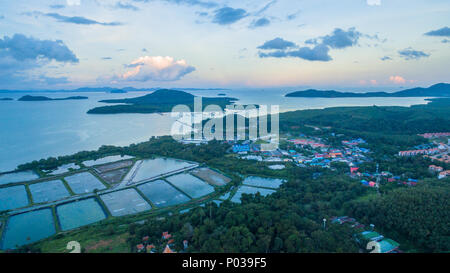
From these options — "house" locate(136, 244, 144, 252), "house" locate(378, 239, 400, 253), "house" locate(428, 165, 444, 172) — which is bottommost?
"house" locate(136, 244, 144, 252)

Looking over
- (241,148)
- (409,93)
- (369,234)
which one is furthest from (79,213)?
(409,93)

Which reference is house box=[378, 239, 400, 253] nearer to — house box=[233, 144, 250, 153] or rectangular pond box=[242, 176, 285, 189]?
rectangular pond box=[242, 176, 285, 189]

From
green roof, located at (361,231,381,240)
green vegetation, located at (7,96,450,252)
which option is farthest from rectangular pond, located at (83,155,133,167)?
green roof, located at (361,231,381,240)

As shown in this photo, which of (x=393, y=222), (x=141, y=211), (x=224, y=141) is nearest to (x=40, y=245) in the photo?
(x=141, y=211)

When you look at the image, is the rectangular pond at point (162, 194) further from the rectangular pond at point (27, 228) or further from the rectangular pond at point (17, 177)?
the rectangular pond at point (17, 177)

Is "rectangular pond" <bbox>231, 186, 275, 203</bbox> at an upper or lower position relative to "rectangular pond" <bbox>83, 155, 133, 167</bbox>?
lower

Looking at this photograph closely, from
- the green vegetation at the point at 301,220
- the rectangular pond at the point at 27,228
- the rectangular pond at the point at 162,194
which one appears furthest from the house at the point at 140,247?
the rectangular pond at the point at 27,228
